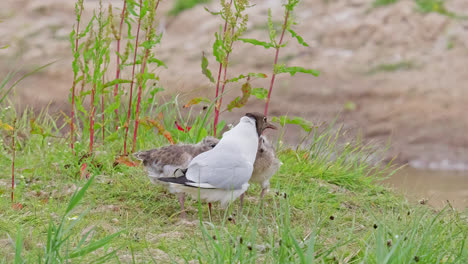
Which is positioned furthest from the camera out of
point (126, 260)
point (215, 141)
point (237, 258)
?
point (215, 141)

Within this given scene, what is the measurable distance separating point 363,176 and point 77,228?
7.91 feet

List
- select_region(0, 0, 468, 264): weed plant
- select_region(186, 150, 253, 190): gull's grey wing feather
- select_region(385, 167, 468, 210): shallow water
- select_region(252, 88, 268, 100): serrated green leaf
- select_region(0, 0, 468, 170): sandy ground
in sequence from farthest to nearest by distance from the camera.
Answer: select_region(0, 0, 468, 170): sandy ground < select_region(385, 167, 468, 210): shallow water < select_region(252, 88, 268, 100): serrated green leaf < select_region(186, 150, 253, 190): gull's grey wing feather < select_region(0, 0, 468, 264): weed plant

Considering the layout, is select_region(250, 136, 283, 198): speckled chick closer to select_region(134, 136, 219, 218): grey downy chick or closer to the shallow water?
select_region(134, 136, 219, 218): grey downy chick

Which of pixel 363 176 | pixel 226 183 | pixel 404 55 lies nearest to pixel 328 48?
pixel 404 55

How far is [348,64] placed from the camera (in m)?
11.1

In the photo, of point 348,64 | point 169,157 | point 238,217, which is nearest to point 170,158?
point 169,157

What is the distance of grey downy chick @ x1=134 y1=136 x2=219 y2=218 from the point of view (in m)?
4.71

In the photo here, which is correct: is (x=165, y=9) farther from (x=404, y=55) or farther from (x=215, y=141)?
(x=215, y=141)

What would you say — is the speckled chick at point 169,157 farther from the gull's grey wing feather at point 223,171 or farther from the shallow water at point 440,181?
the shallow water at point 440,181

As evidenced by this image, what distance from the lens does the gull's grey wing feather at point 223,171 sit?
4.45 meters

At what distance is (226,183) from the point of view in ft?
14.6

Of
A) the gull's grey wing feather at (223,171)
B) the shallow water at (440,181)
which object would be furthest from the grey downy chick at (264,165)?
the shallow water at (440,181)

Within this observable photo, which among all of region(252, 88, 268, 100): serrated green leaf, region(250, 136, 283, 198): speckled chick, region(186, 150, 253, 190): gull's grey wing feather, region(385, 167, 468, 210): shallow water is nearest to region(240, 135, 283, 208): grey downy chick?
region(250, 136, 283, 198): speckled chick

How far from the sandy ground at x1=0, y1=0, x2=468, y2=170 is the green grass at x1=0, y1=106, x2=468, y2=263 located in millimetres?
3756
